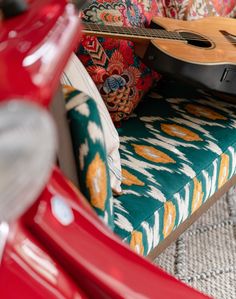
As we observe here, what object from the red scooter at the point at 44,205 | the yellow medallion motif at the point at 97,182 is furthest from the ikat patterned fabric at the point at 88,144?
the red scooter at the point at 44,205

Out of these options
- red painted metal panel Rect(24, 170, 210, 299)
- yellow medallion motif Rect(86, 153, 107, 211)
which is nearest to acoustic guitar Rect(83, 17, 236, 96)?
yellow medallion motif Rect(86, 153, 107, 211)

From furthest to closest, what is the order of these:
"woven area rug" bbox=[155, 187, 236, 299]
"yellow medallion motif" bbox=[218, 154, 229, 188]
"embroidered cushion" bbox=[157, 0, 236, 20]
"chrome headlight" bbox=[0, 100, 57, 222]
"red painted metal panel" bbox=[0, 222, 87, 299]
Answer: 1. "embroidered cushion" bbox=[157, 0, 236, 20]
2. "woven area rug" bbox=[155, 187, 236, 299]
3. "yellow medallion motif" bbox=[218, 154, 229, 188]
4. "red painted metal panel" bbox=[0, 222, 87, 299]
5. "chrome headlight" bbox=[0, 100, 57, 222]

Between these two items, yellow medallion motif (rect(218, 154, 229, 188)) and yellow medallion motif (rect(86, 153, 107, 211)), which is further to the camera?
yellow medallion motif (rect(218, 154, 229, 188))

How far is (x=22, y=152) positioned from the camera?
0.26 m

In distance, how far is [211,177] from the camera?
126 centimetres

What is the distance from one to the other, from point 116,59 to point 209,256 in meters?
0.64

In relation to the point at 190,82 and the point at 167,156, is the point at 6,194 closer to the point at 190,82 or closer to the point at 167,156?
the point at 167,156

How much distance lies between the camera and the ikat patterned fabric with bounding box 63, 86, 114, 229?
0.68 metres

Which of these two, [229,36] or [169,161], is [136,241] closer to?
[169,161]

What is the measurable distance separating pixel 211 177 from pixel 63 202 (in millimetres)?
768

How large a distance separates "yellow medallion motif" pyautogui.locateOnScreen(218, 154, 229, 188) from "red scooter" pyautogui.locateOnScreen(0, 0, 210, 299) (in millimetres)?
757

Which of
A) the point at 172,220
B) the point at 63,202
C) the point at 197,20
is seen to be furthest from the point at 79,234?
the point at 197,20

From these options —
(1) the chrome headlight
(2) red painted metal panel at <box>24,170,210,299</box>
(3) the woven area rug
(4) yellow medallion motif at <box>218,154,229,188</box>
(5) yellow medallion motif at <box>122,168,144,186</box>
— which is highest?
(1) the chrome headlight

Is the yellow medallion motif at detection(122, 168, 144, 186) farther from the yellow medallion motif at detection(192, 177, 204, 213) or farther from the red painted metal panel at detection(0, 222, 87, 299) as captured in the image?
the red painted metal panel at detection(0, 222, 87, 299)
